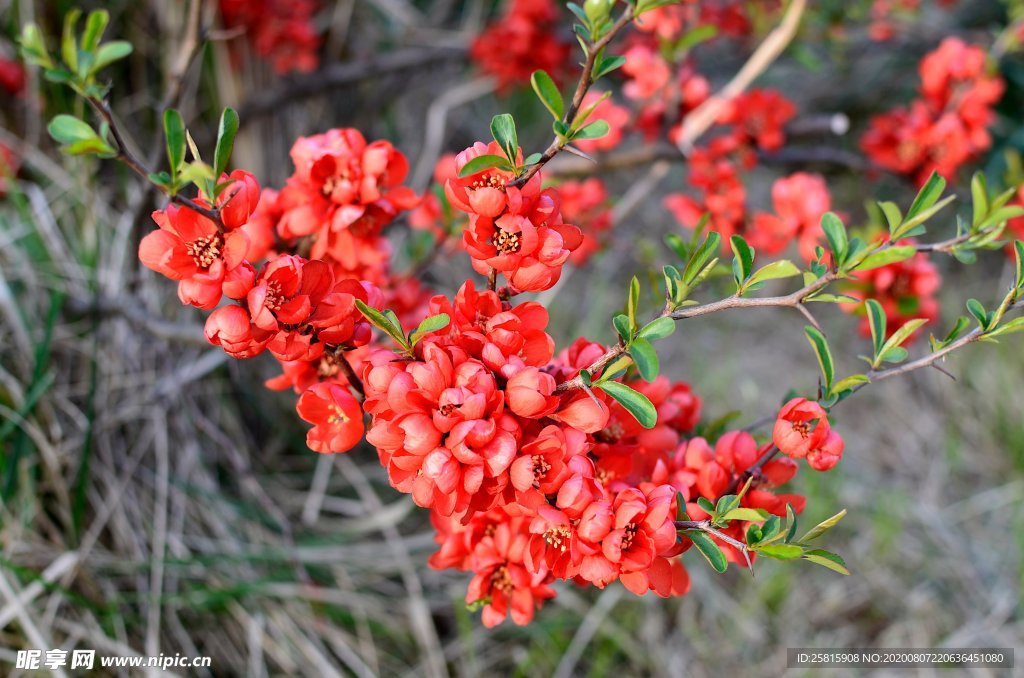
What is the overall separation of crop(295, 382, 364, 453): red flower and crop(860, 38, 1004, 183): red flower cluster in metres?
1.58

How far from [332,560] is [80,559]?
524mm

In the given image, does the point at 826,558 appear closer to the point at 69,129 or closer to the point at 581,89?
the point at 581,89

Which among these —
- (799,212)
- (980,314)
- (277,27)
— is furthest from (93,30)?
(277,27)

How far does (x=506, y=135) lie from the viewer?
2.27ft

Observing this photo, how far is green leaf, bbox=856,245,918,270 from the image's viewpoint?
724mm

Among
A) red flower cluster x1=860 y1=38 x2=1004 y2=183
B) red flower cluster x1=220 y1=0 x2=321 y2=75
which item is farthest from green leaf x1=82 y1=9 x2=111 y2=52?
red flower cluster x1=860 y1=38 x2=1004 y2=183

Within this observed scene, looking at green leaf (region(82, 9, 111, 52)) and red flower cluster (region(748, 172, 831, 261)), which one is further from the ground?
green leaf (region(82, 9, 111, 52))

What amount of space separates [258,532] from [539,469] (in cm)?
127

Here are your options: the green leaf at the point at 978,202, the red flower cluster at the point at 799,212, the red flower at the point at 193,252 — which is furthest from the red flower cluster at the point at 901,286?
the red flower at the point at 193,252

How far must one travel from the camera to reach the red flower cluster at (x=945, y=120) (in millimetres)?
1651

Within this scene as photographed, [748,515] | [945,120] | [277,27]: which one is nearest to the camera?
[748,515]

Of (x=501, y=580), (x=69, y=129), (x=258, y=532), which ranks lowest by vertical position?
(x=258, y=532)

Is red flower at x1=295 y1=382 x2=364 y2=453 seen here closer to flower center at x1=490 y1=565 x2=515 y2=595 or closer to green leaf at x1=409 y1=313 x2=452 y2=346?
green leaf at x1=409 y1=313 x2=452 y2=346

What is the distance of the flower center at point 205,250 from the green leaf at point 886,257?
0.68 metres
